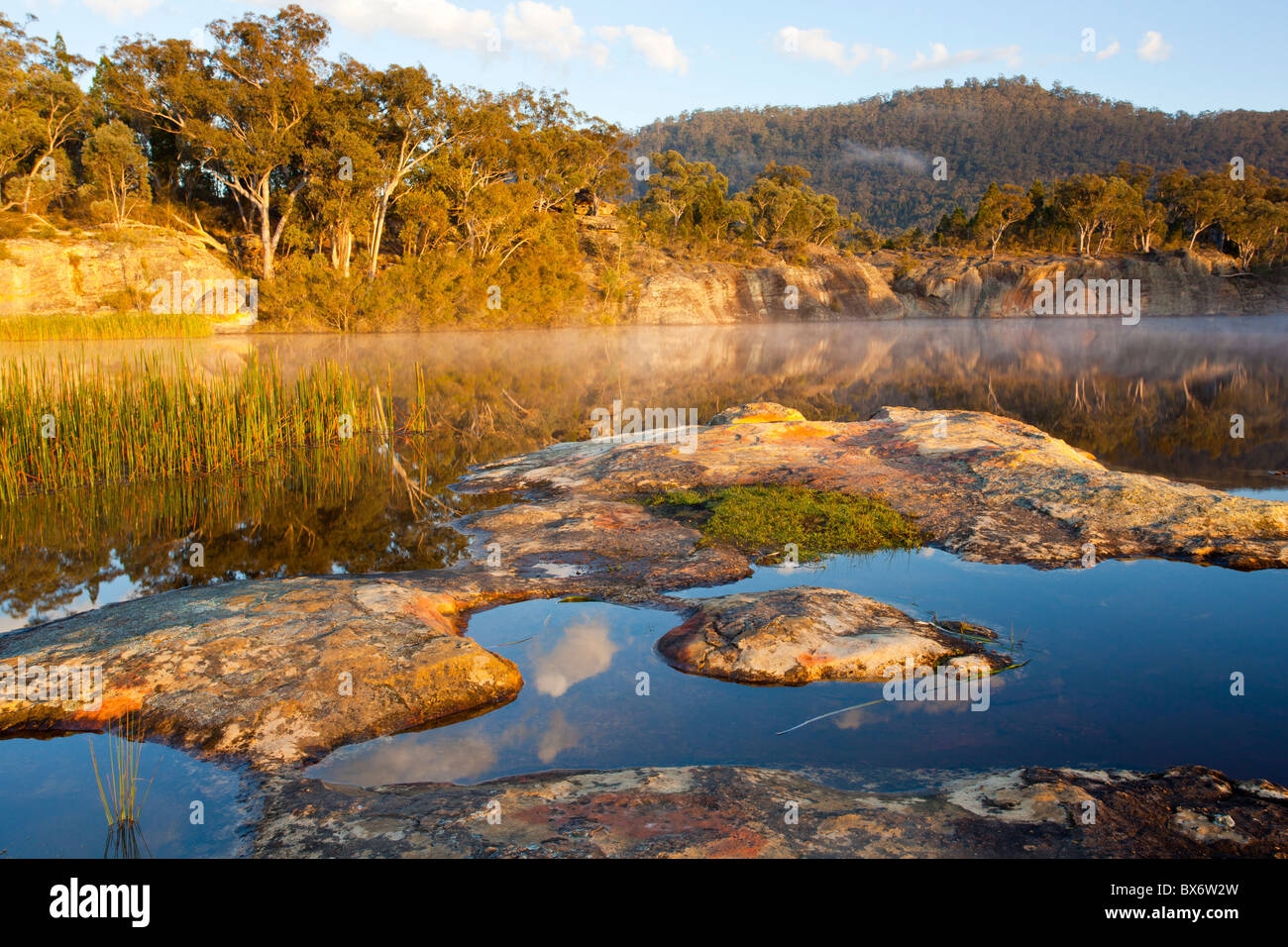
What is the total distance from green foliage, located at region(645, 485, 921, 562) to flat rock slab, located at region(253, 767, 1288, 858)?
424 cm

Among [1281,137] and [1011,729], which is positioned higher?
[1281,137]

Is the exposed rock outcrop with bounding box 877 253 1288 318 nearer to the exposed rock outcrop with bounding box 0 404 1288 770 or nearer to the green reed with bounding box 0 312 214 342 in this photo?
the green reed with bounding box 0 312 214 342

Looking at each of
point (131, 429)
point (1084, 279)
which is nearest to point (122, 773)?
point (131, 429)

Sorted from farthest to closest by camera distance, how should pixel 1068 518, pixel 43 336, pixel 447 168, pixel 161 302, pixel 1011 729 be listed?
pixel 447 168 < pixel 161 302 < pixel 43 336 < pixel 1068 518 < pixel 1011 729

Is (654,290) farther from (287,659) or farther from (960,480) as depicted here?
(287,659)

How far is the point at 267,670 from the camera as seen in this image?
4871mm

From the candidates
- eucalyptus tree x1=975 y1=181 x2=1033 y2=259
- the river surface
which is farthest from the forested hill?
the river surface

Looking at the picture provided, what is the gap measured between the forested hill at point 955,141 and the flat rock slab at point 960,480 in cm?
12980

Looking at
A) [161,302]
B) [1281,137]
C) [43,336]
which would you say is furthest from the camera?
[1281,137]

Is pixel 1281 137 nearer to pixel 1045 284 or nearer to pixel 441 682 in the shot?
pixel 1045 284
